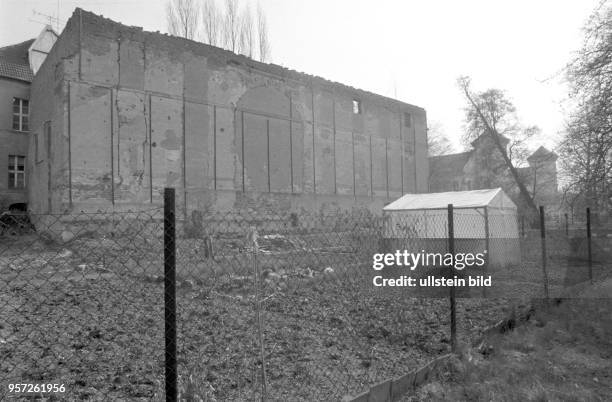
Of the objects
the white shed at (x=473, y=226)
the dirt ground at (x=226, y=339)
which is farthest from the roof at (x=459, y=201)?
the dirt ground at (x=226, y=339)

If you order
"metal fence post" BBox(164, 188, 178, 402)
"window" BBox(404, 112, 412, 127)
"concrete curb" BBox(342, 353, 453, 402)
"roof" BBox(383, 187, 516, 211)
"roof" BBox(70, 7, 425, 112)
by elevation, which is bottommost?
"concrete curb" BBox(342, 353, 453, 402)

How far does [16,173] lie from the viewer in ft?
78.6

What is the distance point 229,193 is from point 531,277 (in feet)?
45.5

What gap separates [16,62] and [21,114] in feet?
13.6

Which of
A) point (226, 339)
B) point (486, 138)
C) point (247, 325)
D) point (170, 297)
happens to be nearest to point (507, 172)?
point (486, 138)

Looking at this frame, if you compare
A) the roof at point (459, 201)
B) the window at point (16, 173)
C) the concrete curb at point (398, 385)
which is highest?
the window at point (16, 173)

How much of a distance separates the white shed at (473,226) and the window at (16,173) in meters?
21.2

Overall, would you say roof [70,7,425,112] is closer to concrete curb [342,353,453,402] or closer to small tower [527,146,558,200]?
small tower [527,146,558,200]

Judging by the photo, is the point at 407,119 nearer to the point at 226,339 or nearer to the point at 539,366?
the point at 539,366

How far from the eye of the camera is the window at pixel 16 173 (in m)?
23.9

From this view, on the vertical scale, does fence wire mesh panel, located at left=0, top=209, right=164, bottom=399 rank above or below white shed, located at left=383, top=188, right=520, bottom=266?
below

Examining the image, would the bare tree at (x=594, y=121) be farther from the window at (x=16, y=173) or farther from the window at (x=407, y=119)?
the window at (x=16, y=173)

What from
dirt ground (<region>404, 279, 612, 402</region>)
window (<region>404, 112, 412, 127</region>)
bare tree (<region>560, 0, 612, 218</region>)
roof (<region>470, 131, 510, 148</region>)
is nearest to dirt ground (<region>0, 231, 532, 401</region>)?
dirt ground (<region>404, 279, 612, 402</region>)

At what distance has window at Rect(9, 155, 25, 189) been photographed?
23.9 metres
